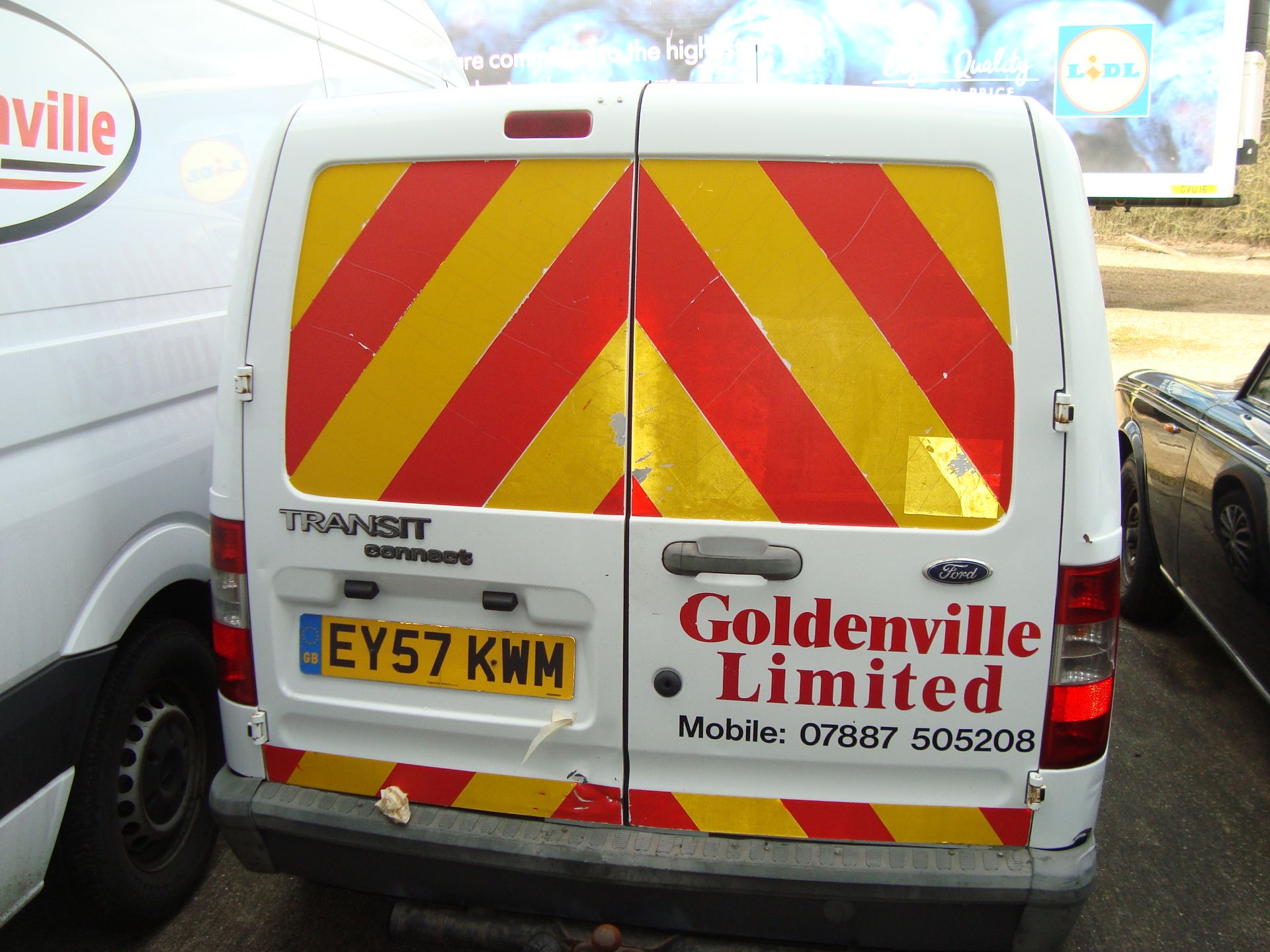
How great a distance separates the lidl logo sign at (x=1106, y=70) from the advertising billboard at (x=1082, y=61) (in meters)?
0.01

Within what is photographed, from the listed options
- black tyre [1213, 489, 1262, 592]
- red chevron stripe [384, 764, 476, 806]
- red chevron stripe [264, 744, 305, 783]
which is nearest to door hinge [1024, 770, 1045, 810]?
red chevron stripe [384, 764, 476, 806]

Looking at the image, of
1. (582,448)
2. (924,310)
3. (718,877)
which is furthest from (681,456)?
(718,877)

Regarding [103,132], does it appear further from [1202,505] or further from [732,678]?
[1202,505]

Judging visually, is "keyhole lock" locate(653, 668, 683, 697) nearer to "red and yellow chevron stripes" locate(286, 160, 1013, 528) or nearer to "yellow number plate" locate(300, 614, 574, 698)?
"yellow number plate" locate(300, 614, 574, 698)

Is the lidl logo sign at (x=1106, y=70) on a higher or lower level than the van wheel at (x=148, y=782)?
higher

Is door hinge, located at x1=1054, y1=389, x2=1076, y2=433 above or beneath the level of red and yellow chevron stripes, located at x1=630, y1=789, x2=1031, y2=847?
above

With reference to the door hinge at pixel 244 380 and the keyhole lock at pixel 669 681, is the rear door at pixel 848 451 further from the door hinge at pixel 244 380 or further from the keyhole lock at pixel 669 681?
the door hinge at pixel 244 380

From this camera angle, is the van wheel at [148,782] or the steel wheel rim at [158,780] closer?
the van wheel at [148,782]

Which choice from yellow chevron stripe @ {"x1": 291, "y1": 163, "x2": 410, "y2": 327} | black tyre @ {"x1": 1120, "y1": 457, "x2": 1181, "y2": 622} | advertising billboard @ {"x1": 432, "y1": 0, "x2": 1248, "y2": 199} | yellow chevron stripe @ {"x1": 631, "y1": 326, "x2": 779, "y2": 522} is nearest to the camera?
yellow chevron stripe @ {"x1": 631, "y1": 326, "x2": 779, "y2": 522}

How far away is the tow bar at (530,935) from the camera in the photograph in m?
2.02

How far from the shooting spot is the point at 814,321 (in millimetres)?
1919

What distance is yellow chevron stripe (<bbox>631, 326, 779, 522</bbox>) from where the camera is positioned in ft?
6.42

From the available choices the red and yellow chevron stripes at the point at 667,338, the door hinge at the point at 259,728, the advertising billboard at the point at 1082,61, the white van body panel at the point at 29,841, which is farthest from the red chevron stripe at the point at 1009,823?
the advertising billboard at the point at 1082,61

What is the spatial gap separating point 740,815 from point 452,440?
1019 millimetres
